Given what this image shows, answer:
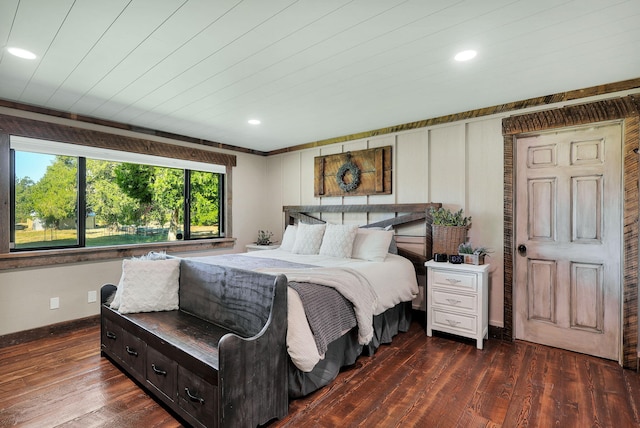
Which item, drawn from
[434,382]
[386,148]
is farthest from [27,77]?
[434,382]

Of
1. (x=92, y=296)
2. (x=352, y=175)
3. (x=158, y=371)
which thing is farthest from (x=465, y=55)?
(x=92, y=296)

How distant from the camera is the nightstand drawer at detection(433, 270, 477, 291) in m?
3.02

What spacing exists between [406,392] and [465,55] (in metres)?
2.41

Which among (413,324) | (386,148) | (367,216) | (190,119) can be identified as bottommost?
(413,324)

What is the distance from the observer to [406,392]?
2.25 metres

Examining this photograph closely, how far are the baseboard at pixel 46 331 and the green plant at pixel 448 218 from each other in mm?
4048

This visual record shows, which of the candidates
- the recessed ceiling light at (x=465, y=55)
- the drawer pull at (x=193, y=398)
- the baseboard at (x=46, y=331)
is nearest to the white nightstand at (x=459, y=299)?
the recessed ceiling light at (x=465, y=55)

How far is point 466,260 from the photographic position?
10.4ft

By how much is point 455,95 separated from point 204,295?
2835 millimetres

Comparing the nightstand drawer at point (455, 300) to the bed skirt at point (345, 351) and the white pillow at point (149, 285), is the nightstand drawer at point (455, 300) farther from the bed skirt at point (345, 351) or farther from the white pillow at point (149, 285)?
the white pillow at point (149, 285)

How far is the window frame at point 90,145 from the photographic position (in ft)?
10.00

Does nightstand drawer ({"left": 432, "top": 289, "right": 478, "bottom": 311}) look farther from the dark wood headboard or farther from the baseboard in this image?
the baseboard

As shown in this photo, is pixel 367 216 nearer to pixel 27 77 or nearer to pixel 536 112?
pixel 536 112

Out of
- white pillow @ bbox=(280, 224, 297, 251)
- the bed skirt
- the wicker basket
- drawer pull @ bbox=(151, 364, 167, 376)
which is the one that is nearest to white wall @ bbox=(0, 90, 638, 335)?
the wicker basket
